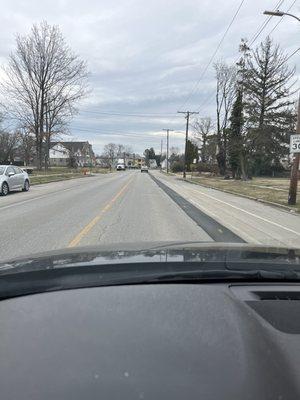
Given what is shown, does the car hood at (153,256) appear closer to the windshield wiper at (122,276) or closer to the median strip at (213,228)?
the windshield wiper at (122,276)

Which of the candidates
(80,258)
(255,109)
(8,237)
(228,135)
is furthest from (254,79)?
(80,258)

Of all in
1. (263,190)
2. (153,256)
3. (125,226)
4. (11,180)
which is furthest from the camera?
(263,190)

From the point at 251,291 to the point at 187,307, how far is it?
1.11 feet

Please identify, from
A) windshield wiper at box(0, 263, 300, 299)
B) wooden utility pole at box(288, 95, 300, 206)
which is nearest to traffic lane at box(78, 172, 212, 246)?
wooden utility pole at box(288, 95, 300, 206)

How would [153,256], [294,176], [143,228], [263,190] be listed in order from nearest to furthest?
[153,256] → [143,228] → [294,176] → [263,190]

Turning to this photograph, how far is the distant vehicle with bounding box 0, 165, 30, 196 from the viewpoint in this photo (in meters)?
26.6

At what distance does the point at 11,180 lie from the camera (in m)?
27.6

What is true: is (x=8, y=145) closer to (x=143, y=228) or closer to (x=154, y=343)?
(x=143, y=228)

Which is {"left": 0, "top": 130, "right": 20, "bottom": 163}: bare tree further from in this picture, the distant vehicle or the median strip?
the median strip

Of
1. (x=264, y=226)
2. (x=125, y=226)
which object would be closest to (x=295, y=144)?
(x=264, y=226)

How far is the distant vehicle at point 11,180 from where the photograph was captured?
2656 cm

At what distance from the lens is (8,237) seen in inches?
444

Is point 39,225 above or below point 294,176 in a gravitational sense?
below

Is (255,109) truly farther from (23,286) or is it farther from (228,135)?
(23,286)
